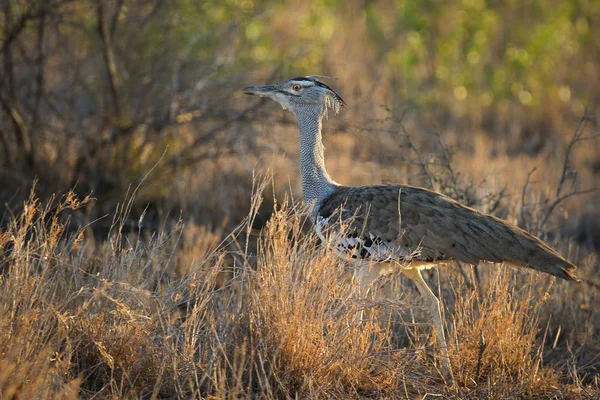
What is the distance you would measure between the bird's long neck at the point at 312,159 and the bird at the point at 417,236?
0.03 meters

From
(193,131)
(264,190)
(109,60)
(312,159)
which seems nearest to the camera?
(312,159)

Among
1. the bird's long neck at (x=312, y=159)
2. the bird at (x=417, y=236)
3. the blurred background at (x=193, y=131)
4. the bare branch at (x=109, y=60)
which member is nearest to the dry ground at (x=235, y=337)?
the bird at (x=417, y=236)

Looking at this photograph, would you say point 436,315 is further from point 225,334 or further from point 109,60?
point 109,60

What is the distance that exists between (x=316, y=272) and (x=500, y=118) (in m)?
6.64

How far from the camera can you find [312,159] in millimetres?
4285

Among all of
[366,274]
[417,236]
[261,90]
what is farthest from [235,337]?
[261,90]

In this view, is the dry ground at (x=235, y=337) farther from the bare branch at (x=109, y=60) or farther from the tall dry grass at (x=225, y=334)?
the bare branch at (x=109, y=60)

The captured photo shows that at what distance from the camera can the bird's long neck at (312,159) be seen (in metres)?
4.24

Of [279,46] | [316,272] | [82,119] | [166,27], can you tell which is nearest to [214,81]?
[166,27]

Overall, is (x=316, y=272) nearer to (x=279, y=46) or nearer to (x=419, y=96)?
(x=419, y=96)

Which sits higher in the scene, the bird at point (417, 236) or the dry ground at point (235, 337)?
the bird at point (417, 236)

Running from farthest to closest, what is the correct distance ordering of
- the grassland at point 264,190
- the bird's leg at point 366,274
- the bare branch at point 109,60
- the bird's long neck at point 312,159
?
the bare branch at point 109,60 < the bird's long neck at point 312,159 < the bird's leg at point 366,274 < the grassland at point 264,190

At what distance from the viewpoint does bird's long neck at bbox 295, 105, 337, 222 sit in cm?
424

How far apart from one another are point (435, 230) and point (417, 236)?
86 mm
